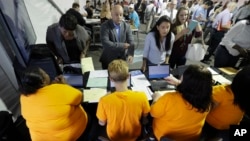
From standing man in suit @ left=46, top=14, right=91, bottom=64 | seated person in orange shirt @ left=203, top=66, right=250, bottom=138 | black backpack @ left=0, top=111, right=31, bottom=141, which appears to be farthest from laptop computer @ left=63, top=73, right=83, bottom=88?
seated person in orange shirt @ left=203, top=66, right=250, bottom=138

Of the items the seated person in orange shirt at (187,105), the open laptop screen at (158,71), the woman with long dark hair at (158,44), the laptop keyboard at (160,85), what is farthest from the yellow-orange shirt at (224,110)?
the woman with long dark hair at (158,44)

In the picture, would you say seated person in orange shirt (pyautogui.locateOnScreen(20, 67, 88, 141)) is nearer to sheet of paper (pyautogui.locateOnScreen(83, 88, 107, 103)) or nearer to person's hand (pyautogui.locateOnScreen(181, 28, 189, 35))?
sheet of paper (pyautogui.locateOnScreen(83, 88, 107, 103))

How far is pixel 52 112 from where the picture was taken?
136cm

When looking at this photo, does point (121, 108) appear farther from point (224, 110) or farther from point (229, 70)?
point (229, 70)

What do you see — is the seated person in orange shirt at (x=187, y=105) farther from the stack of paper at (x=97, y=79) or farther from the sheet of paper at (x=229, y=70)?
the sheet of paper at (x=229, y=70)

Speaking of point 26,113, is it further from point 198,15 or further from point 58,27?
point 198,15

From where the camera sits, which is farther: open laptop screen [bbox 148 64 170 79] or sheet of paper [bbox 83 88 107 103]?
open laptop screen [bbox 148 64 170 79]

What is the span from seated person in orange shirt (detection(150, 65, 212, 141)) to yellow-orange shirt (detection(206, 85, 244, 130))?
169mm

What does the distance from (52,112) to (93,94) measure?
62 cm

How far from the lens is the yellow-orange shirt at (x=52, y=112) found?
1347 millimetres

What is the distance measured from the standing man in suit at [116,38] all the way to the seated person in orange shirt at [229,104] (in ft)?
4.24

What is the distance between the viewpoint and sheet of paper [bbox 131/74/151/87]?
2070 millimetres

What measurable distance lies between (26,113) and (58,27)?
4.32 ft

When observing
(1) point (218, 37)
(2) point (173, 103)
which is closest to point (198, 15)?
→ (1) point (218, 37)
